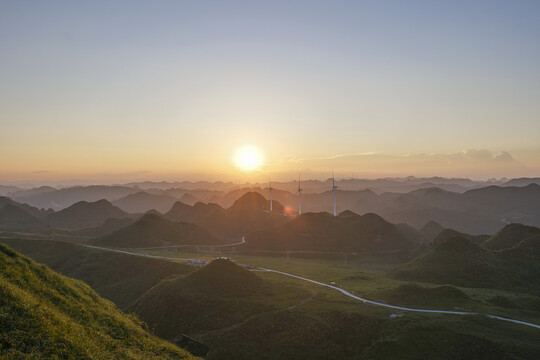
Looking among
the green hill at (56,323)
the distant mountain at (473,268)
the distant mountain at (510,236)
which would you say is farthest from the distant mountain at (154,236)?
the green hill at (56,323)

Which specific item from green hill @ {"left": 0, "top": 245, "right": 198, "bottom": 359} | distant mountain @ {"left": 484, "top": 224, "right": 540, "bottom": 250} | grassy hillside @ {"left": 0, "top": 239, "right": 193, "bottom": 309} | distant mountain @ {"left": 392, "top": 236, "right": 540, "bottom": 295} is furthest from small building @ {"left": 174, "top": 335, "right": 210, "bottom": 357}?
distant mountain @ {"left": 484, "top": 224, "right": 540, "bottom": 250}

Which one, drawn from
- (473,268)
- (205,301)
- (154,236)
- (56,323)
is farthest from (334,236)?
(56,323)

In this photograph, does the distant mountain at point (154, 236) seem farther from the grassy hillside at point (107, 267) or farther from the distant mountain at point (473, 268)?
the distant mountain at point (473, 268)

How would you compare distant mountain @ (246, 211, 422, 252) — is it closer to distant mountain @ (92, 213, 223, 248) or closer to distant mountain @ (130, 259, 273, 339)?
distant mountain @ (92, 213, 223, 248)

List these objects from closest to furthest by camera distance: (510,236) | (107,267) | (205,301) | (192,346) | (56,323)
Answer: (56,323) < (192,346) < (205,301) < (107,267) < (510,236)

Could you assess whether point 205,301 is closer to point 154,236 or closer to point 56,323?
point 56,323

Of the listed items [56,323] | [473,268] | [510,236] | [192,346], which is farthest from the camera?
[510,236]
